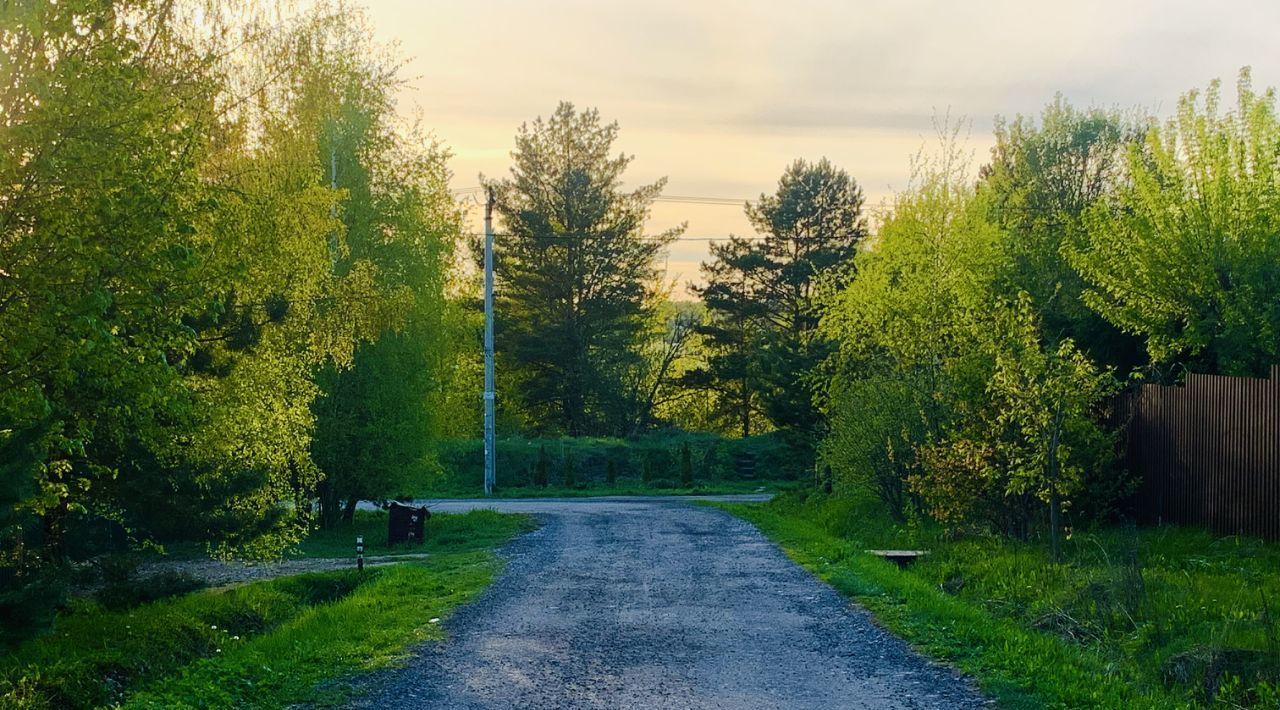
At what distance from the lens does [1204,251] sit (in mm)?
19219

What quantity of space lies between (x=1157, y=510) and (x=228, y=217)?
14326mm

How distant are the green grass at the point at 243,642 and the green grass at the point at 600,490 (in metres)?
21.0

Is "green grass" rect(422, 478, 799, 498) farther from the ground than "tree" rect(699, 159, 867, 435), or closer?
closer

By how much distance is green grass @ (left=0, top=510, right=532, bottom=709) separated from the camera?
9.80 metres

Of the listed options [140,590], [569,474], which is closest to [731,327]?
[569,474]

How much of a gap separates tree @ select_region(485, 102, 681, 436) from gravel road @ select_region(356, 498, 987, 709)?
31693mm

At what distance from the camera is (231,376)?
1631 centimetres

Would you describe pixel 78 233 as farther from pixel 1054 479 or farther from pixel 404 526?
pixel 404 526

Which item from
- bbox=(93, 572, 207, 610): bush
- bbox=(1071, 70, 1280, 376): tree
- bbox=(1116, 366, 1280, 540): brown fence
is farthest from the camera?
bbox=(1071, 70, 1280, 376): tree

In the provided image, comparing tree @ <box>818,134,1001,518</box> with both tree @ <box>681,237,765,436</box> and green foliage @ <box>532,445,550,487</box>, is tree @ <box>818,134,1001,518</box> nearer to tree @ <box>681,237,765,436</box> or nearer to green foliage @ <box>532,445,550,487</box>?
green foliage @ <box>532,445,550,487</box>

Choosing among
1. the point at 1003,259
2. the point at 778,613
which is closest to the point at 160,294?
the point at 778,613

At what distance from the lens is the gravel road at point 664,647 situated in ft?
30.9

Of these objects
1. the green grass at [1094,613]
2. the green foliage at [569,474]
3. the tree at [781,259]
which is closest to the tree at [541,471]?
the green foliage at [569,474]

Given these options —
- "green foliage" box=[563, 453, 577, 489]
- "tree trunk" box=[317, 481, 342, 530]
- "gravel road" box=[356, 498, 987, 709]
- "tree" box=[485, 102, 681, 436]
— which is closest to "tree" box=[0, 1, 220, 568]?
"gravel road" box=[356, 498, 987, 709]
